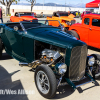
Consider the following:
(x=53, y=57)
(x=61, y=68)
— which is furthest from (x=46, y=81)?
(x=53, y=57)

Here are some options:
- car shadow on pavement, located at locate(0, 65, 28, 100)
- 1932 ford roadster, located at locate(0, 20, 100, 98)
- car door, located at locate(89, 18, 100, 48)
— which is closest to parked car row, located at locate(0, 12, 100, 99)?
1932 ford roadster, located at locate(0, 20, 100, 98)

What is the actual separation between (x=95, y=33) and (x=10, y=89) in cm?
452

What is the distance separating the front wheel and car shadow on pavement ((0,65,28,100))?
1.37 feet

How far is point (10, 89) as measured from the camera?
367 cm

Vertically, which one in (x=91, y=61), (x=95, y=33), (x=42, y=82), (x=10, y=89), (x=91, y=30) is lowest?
(x=10, y=89)

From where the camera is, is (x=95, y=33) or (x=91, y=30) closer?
(x=95, y=33)

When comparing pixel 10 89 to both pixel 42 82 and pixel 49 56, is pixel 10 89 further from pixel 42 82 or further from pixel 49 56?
pixel 49 56

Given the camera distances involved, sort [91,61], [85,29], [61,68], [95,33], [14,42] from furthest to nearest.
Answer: [85,29], [95,33], [14,42], [91,61], [61,68]

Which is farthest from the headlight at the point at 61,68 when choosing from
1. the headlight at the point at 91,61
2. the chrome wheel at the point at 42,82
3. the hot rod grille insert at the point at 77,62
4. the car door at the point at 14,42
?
the car door at the point at 14,42

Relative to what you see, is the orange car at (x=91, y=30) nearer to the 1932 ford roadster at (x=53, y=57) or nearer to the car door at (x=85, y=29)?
Answer: the car door at (x=85, y=29)

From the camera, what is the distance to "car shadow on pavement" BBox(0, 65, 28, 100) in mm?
3385

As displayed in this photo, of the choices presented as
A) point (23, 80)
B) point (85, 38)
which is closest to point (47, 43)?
point (23, 80)

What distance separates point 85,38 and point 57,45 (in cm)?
405

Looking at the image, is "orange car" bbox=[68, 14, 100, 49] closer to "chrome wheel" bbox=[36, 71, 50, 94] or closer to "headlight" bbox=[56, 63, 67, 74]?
"headlight" bbox=[56, 63, 67, 74]
